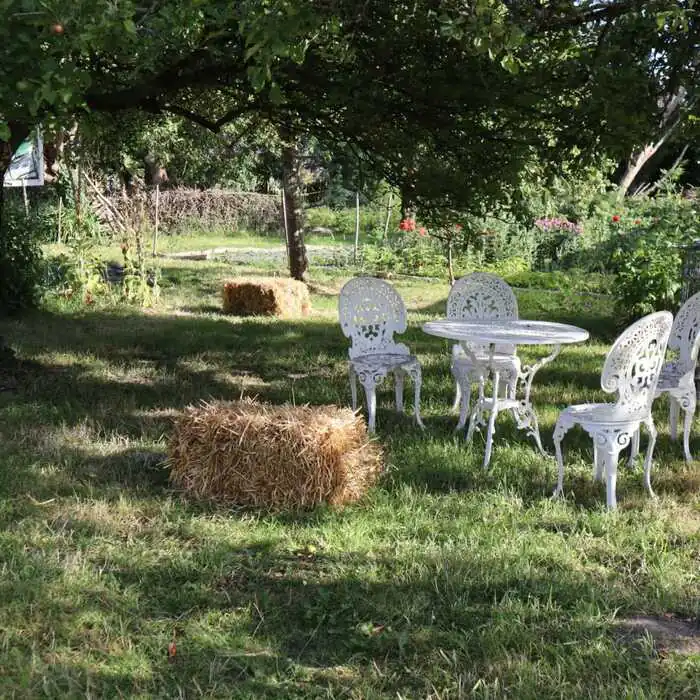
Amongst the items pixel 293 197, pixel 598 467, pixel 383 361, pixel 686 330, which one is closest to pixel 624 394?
pixel 598 467

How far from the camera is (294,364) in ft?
29.2

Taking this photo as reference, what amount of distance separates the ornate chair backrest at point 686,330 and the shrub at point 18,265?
7.93 m

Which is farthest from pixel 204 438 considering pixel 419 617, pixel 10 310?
pixel 10 310

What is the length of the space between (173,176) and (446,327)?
81.3 feet

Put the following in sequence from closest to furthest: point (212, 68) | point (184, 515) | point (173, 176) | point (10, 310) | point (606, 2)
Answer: point (184, 515) < point (606, 2) < point (212, 68) < point (10, 310) < point (173, 176)

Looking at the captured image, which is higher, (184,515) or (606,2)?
(606,2)

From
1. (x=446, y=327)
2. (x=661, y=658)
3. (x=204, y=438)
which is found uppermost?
(x=446, y=327)

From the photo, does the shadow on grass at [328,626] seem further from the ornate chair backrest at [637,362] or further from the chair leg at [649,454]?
the chair leg at [649,454]

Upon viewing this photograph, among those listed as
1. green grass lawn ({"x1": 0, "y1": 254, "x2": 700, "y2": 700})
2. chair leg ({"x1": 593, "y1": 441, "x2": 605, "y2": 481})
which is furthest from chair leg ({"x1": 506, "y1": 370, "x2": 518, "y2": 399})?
chair leg ({"x1": 593, "y1": 441, "x2": 605, "y2": 481})

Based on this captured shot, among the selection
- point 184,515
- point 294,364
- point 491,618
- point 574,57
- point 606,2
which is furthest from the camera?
point 294,364

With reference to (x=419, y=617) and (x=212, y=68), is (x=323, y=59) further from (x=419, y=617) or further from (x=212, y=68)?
(x=419, y=617)

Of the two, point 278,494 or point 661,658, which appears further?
point 278,494

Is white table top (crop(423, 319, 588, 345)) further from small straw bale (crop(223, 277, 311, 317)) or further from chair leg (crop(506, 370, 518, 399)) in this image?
small straw bale (crop(223, 277, 311, 317))

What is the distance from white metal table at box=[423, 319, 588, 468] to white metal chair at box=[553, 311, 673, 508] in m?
0.70
